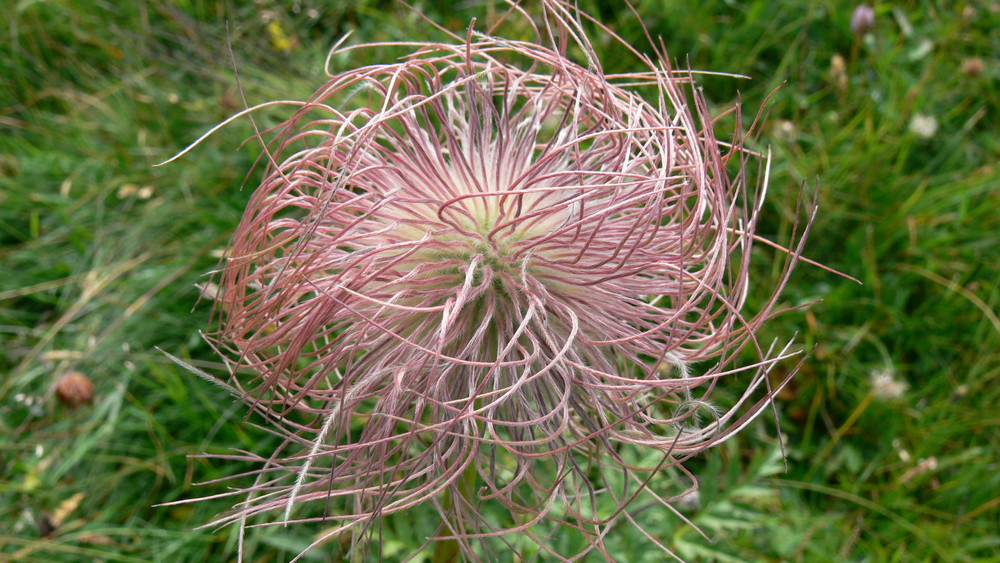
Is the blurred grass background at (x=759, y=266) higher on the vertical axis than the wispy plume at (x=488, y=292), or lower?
lower

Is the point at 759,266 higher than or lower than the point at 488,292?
lower

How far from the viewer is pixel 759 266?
110 inches

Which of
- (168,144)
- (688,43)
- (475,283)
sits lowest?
(168,144)

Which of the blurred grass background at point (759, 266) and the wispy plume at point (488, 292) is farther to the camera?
the blurred grass background at point (759, 266)

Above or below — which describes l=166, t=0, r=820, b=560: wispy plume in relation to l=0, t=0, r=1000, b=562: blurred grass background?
above

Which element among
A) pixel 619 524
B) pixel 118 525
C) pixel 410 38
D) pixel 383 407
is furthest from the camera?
pixel 410 38

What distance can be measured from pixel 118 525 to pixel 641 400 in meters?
1.88

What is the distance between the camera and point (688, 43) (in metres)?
3.21

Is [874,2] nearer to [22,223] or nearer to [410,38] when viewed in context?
[410,38]

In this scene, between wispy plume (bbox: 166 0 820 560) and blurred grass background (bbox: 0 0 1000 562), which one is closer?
wispy plume (bbox: 166 0 820 560)

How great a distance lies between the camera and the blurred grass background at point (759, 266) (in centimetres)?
237

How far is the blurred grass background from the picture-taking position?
93.1 inches

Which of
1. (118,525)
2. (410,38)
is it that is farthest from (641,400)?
(410,38)

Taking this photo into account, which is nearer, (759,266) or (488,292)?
(488,292)
